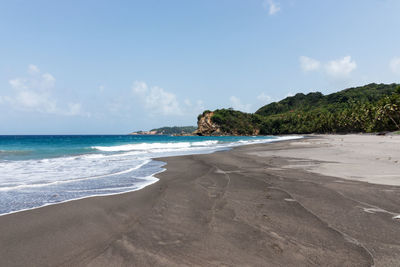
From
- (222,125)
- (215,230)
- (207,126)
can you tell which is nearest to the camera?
(215,230)

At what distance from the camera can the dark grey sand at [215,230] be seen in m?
3.21

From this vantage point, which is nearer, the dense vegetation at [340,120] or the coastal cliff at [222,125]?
the dense vegetation at [340,120]

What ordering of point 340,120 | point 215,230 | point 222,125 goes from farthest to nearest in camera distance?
point 222,125
point 340,120
point 215,230

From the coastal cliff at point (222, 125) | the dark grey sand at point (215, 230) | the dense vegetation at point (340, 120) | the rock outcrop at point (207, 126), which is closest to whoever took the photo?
the dark grey sand at point (215, 230)

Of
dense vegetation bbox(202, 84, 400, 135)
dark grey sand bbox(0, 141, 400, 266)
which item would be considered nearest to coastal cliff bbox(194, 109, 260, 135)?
dense vegetation bbox(202, 84, 400, 135)

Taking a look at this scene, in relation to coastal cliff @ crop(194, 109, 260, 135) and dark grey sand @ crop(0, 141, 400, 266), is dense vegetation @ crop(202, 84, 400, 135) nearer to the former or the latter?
coastal cliff @ crop(194, 109, 260, 135)

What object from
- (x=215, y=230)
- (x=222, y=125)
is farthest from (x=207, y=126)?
(x=215, y=230)

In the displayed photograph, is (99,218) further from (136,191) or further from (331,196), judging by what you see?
(331,196)

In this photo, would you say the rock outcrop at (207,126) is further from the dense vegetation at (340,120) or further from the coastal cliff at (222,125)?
the dense vegetation at (340,120)

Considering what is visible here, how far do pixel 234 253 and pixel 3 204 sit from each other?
264 inches

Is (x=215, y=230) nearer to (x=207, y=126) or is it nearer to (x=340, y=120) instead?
(x=340, y=120)

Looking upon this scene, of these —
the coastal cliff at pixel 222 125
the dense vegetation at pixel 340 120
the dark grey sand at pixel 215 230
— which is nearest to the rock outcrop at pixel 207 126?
the coastal cliff at pixel 222 125

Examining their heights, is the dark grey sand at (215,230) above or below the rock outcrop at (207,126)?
below

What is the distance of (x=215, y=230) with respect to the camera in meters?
4.16
